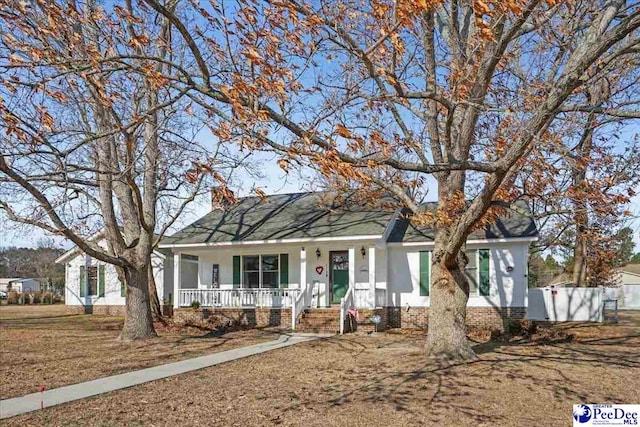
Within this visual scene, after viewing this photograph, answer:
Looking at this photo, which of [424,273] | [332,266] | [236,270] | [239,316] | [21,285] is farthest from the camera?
[21,285]

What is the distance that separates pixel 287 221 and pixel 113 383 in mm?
12454

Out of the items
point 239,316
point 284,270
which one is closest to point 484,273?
point 284,270

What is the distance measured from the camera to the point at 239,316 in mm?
20312

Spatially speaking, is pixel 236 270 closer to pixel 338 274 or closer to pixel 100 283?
pixel 338 274

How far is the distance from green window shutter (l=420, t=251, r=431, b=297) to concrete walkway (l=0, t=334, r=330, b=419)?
6991 millimetres

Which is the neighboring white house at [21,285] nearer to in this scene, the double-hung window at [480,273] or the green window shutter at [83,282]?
the green window shutter at [83,282]

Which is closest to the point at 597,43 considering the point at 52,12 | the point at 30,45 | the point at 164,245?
the point at 52,12

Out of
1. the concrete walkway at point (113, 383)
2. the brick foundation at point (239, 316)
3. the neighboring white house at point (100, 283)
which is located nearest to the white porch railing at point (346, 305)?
the brick foundation at point (239, 316)

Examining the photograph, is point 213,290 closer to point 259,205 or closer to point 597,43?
point 259,205

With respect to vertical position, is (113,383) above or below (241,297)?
below

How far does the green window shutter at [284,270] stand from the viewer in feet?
69.3

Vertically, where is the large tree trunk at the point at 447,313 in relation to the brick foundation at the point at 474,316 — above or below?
above

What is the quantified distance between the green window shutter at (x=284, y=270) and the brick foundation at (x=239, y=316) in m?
1.52

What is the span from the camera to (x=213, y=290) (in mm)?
20922
